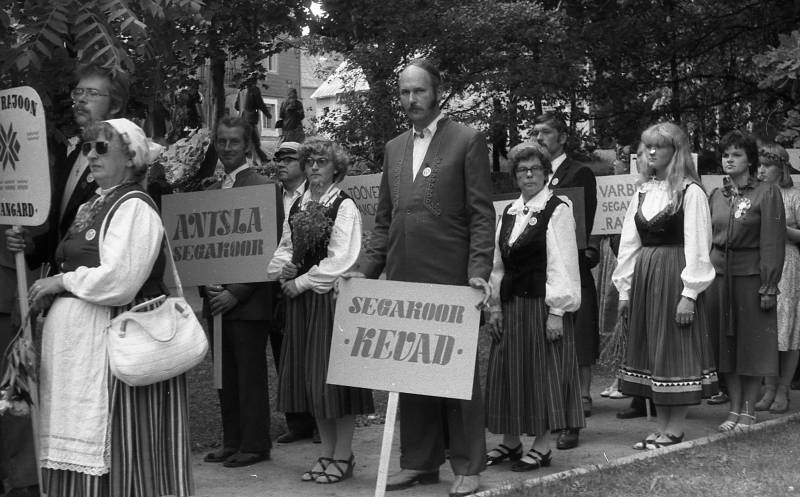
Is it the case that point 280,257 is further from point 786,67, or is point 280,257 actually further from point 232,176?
point 786,67

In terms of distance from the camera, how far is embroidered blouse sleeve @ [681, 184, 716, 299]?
23.3 feet

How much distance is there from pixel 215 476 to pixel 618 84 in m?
9.59

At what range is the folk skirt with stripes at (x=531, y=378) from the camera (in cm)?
684

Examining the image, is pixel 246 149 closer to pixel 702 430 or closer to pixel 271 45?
pixel 702 430

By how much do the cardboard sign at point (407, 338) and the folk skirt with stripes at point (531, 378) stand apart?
4.36 feet

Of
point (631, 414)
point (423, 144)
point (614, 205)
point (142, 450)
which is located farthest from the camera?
point (614, 205)

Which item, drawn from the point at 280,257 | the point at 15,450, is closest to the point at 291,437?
the point at 280,257

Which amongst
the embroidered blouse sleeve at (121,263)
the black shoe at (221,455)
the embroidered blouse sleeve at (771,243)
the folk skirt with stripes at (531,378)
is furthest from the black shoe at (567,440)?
the embroidered blouse sleeve at (121,263)

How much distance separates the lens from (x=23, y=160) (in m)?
5.51

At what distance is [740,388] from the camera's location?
8078 mm

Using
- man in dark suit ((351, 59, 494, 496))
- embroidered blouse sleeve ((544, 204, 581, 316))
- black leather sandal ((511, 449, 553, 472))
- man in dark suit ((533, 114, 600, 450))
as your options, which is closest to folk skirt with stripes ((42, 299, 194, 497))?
man in dark suit ((351, 59, 494, 496))

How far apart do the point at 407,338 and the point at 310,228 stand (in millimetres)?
1313

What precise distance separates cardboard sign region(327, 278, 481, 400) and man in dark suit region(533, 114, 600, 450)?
2.46 m

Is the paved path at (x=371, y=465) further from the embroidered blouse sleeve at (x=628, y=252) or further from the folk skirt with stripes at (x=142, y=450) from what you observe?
the folk skirt with stripes at (x=142, y=450)
